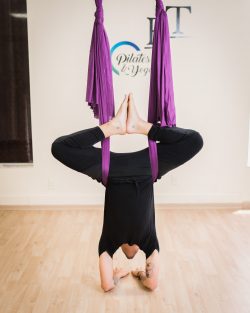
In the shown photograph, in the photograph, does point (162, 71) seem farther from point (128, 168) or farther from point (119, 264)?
point (119, 264)

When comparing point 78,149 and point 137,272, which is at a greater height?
point 78,149

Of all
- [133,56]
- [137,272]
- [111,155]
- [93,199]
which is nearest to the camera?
[111,155]

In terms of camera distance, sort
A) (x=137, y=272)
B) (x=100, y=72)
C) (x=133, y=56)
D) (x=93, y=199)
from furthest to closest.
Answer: (x=93, y=199) < (x=133, y=56) < (x=137, y=272) < (x=100, y=72)

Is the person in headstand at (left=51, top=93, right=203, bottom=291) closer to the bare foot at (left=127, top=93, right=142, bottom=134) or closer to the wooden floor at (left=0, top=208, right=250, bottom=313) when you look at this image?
the bare foot at (left=127, top=93, right=142, bottom=134)

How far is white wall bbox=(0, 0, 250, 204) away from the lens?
12.8ft

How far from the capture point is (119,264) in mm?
2928

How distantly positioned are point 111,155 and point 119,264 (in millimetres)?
1180

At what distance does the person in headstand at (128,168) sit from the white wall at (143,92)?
189 cm

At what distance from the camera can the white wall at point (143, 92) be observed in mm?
3891

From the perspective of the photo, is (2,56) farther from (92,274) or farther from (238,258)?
(238,258)

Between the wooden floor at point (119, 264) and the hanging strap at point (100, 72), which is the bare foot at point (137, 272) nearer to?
the wooden floor at point (119, 264)

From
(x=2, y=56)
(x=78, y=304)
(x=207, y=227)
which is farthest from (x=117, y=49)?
(x=78, y=304)

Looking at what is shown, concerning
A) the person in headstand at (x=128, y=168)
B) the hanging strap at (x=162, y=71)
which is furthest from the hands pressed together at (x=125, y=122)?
the hanging strap at (x=162, y=71)

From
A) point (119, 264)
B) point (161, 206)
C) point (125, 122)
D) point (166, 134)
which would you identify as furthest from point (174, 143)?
point (161, 206)
